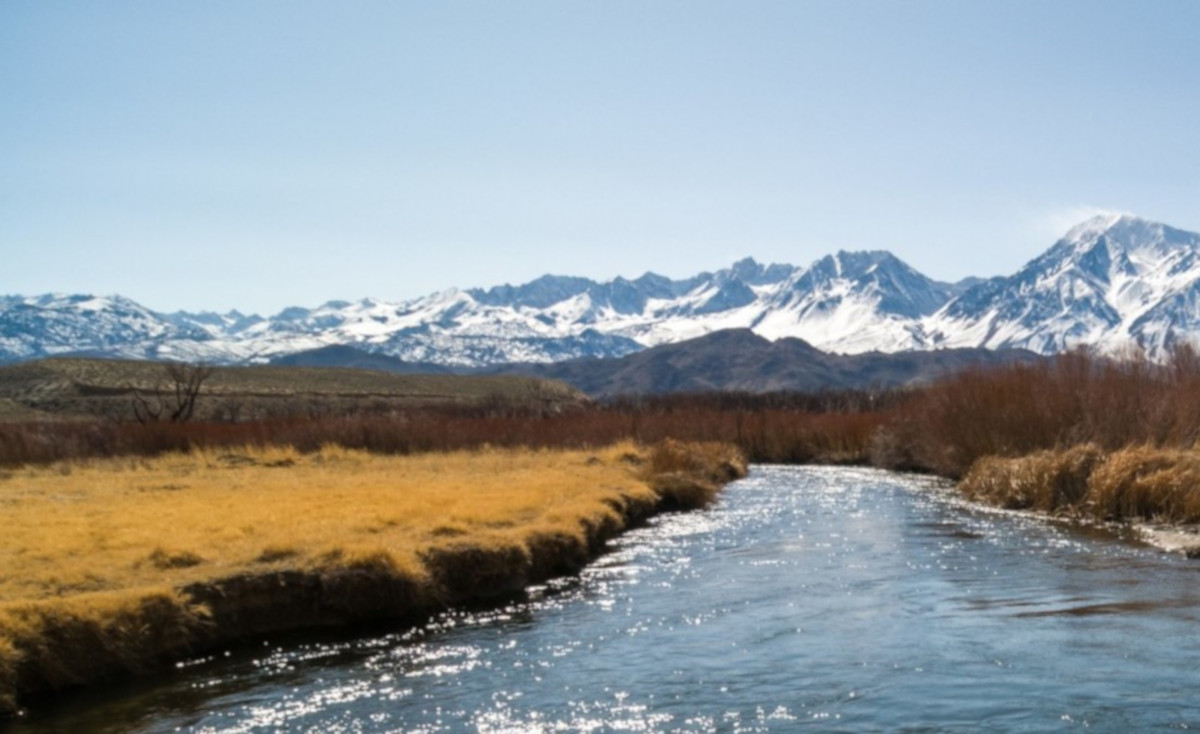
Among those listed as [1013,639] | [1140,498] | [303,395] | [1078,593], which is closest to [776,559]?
[1078,593]

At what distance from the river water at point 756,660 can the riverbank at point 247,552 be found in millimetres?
863

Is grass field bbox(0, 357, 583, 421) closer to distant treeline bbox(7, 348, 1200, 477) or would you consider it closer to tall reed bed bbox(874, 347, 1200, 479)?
distant treeline bbox(7, 348, 1200, 477)

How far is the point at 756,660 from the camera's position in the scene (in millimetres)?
17719

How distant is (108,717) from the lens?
49.5ft

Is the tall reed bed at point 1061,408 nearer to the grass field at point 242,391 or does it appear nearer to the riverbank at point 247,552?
the riverbank at point 247,552

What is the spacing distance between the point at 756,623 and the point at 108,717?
1089 centimetres

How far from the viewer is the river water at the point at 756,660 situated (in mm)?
14703

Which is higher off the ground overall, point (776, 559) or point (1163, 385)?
point (1163, 385)

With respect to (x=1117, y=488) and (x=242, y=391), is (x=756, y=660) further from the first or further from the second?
(x=242, y=391)

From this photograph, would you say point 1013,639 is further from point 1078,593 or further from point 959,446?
point 959,446

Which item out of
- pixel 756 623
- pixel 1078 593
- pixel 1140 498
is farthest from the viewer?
pixel 1140 498

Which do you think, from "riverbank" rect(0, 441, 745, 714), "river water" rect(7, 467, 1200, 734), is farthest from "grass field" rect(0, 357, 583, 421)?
"river water" rect(7, 467, 1200, 734)

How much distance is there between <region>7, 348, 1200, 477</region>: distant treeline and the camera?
43.9 metres

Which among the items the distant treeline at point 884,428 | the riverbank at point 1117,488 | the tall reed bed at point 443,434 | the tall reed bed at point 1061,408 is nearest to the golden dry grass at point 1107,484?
the riverbank at point 1117,488
